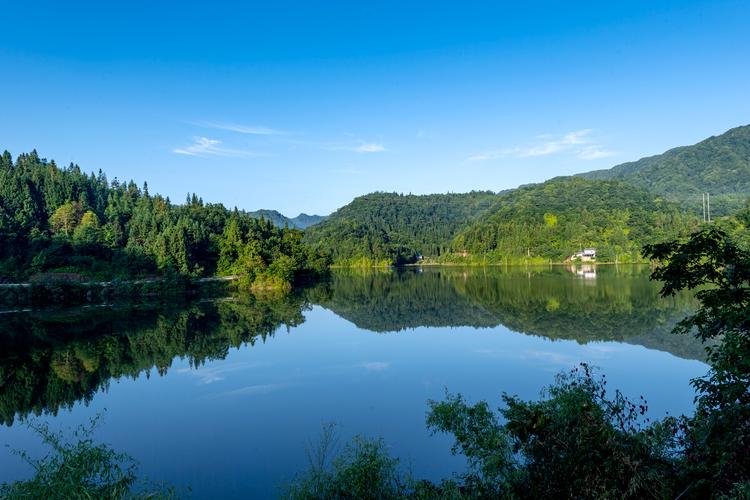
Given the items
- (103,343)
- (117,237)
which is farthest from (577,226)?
(103,343)

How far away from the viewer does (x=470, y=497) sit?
29.2 feet

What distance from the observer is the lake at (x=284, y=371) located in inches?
565

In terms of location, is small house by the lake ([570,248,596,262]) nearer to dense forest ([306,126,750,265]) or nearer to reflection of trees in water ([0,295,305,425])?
dense forest ([306,126,750,265])

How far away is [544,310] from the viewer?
42625mm

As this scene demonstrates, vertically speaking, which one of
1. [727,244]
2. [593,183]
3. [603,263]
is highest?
[593,183]

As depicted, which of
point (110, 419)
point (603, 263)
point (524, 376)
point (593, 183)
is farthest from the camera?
point (593, 183)

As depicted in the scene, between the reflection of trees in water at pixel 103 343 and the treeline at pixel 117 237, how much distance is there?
1891 cm

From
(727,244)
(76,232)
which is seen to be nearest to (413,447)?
(727,244)

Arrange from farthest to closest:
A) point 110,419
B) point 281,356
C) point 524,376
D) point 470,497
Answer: point 281,356
point 524,376
point 110,419
point 470,497

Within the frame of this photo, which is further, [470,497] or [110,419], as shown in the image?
[110,419]

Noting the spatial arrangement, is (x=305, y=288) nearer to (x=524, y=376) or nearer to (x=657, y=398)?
(x=524, y=376)

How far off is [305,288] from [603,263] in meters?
82.5

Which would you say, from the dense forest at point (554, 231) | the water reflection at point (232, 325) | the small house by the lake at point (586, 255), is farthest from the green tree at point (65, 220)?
the small house by the lake at point (586, 255)

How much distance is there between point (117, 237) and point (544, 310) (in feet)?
209
